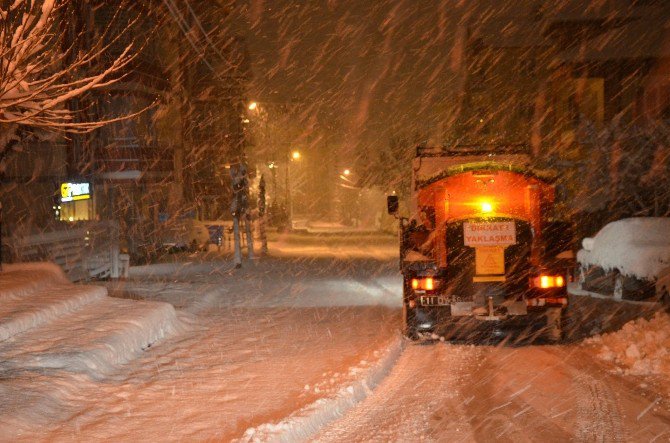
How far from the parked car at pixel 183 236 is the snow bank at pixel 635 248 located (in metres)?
19.3

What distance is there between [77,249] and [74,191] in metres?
4.69

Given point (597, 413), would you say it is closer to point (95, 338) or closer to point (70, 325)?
point (95, 338)

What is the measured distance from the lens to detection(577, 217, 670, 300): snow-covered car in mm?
14156

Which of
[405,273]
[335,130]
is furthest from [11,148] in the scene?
[335,130]

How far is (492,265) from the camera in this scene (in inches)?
420

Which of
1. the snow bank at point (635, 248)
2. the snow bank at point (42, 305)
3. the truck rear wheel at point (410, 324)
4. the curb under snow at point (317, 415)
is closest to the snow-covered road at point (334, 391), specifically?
the curb under snow at point (317, 415)

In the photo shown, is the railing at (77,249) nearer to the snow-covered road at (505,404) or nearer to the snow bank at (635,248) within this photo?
the snow-covered road at (505,404)

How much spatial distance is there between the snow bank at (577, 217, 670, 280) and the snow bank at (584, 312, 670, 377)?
325 centimetres

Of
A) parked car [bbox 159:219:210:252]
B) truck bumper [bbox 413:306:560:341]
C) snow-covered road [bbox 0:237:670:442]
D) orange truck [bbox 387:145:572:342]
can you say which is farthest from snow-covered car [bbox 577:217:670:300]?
parked car [bbox 159:219:210:252]

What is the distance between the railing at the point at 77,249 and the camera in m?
15.7


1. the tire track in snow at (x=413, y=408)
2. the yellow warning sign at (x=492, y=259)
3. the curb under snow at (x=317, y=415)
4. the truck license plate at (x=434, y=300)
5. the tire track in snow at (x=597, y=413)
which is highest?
the yellow warning sign at (x=492, y=259)

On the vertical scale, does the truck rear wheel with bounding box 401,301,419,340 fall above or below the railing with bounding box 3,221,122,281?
below

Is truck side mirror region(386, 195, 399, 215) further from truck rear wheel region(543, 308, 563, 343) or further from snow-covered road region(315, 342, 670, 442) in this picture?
snow-covered road region(315, 342, 670, 442)

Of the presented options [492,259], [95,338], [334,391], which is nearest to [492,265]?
[492,259]
